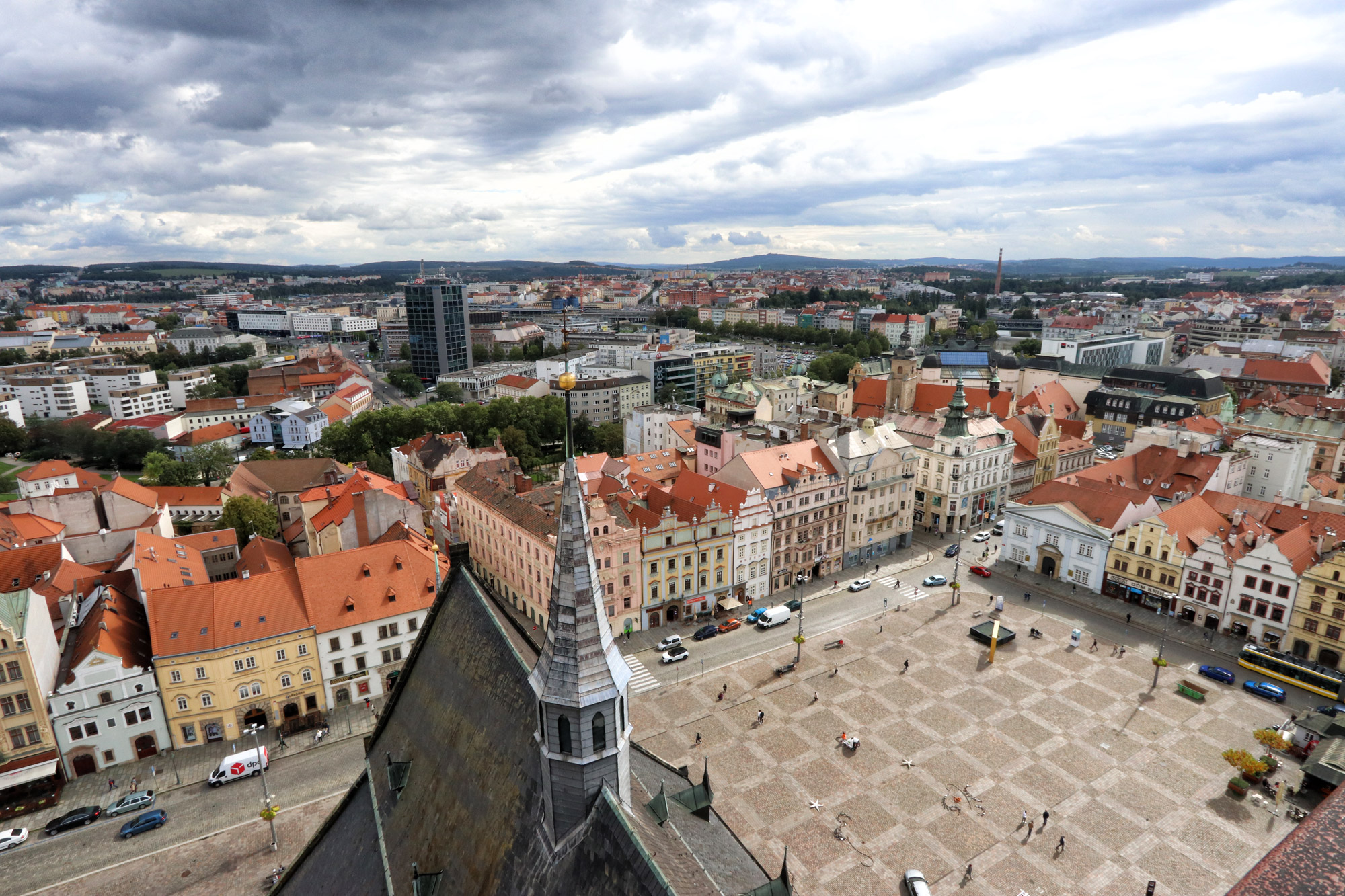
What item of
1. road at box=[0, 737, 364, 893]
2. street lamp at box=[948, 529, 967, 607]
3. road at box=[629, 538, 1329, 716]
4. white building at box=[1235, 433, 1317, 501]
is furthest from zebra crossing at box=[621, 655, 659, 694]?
white building at box=[1235, 433, 1317, 501]

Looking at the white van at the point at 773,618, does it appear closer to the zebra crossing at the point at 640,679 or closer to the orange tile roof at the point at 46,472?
the zebra crossing at the point at 640,679

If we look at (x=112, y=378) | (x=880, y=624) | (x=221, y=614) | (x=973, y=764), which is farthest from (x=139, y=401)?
(x=973, y=764)

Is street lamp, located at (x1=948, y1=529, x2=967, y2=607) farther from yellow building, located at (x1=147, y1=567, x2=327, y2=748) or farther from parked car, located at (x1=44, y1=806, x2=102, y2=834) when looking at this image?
parked car, located at (x1=44, y1=806, x2=102, y2=834)

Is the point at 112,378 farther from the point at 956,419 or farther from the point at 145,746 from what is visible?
the point at 956,419

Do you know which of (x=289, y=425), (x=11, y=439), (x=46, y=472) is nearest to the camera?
(x=46, y=472)

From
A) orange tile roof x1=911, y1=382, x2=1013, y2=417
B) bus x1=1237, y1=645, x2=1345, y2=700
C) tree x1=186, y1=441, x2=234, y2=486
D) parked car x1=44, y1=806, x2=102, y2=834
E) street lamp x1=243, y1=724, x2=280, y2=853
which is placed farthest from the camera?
orange tile roof x1=911, y1=382, x2=1013, y2=417
